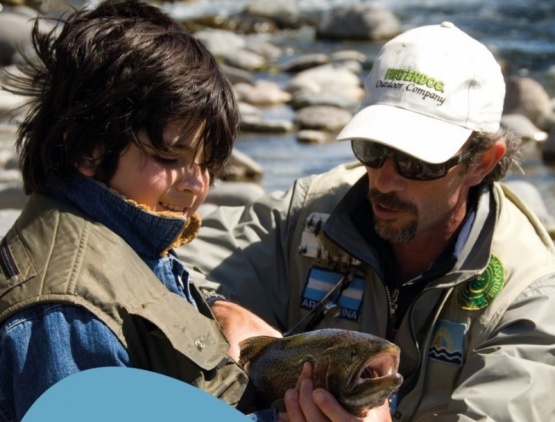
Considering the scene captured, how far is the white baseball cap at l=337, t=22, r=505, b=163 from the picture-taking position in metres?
3.68

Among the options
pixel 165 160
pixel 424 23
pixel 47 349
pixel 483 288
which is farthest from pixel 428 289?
pixel 424 23

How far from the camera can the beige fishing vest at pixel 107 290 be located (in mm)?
2438

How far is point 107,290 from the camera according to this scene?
2480 mm

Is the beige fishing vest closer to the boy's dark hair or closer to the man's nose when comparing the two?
the boy's dark hair

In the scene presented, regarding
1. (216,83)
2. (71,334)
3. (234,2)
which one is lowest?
(234,2)

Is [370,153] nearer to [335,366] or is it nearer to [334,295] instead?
[334,295]

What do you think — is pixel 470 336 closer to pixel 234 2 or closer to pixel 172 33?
pixel 172 33

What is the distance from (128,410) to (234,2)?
721 inches

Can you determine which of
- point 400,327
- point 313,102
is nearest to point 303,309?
point 400,327

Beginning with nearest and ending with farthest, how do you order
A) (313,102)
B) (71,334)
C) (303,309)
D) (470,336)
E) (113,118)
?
(71,334) < (113,118) < (470,336) < (303,309) < (313,102)

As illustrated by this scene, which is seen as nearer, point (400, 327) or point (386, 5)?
point (400, 327)

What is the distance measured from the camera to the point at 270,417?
2723mm

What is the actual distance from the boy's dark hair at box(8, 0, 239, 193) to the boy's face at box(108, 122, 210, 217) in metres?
0.02

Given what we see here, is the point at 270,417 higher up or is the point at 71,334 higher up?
the point at 71,334
